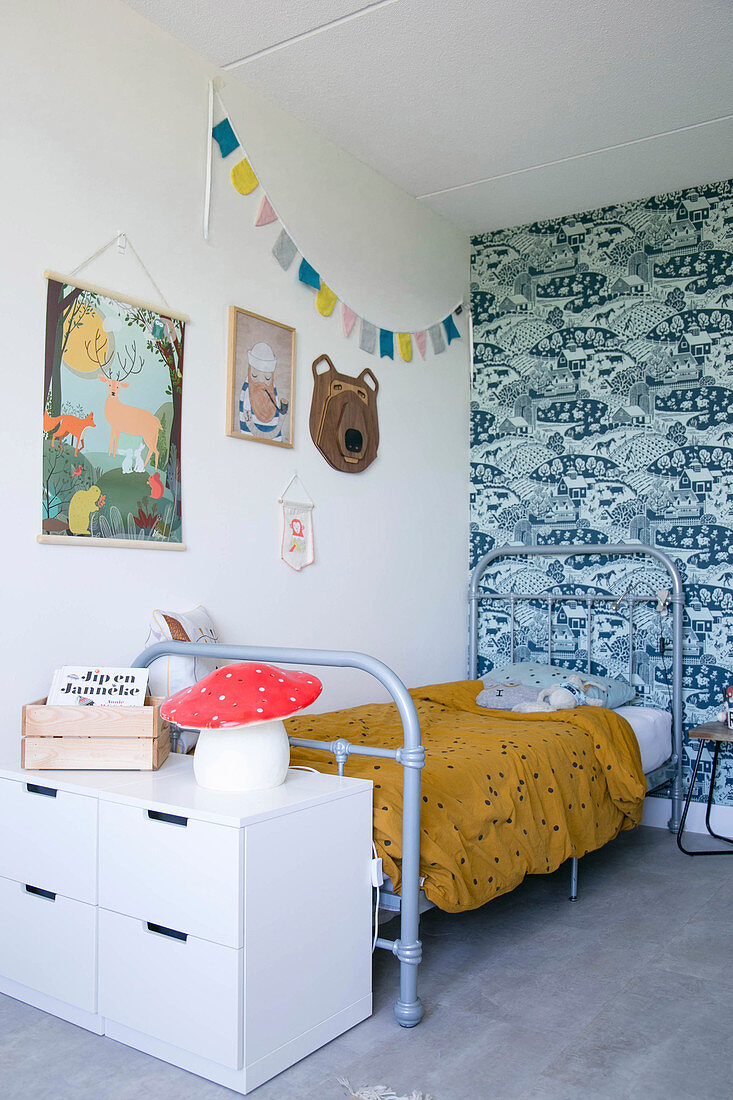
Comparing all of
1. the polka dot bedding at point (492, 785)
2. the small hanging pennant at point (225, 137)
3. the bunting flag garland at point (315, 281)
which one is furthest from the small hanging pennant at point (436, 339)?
the polka dot bedding at point (492, 785)

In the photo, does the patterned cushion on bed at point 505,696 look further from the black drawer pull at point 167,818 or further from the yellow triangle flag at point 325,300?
the black drawer pull at point 167,818

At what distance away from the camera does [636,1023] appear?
2021 millimetres

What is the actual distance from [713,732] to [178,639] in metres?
1.96

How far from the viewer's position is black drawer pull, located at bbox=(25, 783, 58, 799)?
2014mm

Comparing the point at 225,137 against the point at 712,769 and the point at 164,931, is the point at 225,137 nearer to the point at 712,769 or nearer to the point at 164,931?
the point at 164,931

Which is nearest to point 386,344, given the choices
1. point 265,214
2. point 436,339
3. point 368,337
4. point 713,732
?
point 368,337

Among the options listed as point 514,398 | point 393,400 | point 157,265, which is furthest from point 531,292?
point 157,265

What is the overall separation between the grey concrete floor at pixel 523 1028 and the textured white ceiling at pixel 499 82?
2584 mm

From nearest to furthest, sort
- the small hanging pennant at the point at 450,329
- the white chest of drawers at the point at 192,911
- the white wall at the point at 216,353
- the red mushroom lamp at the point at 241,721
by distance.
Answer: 1. the white chest of drawers at the point at 192,911
2. the red mushroom lamp at the point at 241,721
3. the white wall at the point at 216,353
4. the small hanging pennant at the point at 450,329

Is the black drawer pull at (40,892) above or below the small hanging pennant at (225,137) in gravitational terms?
below

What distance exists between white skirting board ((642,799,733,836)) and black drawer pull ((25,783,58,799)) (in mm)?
2526

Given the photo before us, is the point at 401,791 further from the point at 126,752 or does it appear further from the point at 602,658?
the point at 602,658

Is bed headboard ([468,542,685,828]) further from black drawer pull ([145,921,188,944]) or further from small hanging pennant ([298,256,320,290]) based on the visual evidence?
black drawer pull ([145,921,188,944])

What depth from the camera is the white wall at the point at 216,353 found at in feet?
7.63
